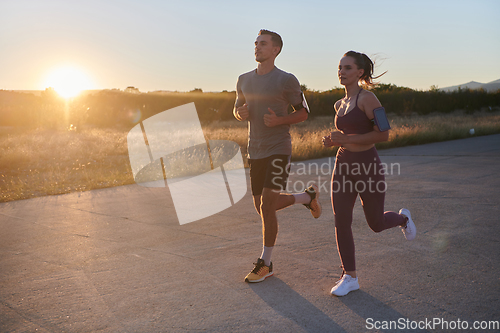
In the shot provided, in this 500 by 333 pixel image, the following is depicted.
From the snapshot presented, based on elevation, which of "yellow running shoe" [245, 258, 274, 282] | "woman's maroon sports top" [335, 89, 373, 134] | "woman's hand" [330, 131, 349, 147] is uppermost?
"woman's maroon sports top" [335, 89, 373, 134]

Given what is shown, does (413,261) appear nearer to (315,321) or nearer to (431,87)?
(315,321)

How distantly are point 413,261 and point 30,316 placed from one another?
3271 mm

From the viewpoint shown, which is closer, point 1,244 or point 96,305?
point 96,305

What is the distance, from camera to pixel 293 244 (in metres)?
4.64

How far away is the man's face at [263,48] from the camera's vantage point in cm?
362

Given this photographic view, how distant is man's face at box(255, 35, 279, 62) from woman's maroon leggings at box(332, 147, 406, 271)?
108 cm

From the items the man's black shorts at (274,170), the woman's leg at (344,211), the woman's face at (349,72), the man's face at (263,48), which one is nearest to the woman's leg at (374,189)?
the woman's leg at (344,211)

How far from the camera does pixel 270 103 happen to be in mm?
3646

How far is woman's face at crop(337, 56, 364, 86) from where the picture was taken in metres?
3.15

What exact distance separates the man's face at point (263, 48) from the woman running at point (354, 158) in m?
0.72

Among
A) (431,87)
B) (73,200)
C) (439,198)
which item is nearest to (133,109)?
(431,87)

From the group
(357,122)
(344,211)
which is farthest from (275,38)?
(344,211)

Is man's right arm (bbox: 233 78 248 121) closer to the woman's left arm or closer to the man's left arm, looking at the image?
the man's left arm

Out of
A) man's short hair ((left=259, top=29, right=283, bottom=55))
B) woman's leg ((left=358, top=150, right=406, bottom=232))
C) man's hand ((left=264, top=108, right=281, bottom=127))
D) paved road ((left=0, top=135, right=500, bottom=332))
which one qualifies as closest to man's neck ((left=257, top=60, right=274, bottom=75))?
man's short hair ((left=259, top=29, right=283, bottom=55))
